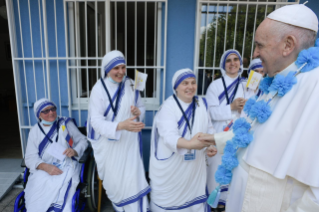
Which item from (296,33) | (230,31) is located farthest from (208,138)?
(230,31)

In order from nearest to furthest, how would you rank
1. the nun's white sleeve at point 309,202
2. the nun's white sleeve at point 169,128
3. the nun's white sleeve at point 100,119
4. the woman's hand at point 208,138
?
the nun's white sleeve at point 309,202, the woman's hand at point 208,138, the nun's white sleeve at point 169,128, the nun's white sleeve at point 100,119

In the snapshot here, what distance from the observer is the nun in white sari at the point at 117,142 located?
2334 mm

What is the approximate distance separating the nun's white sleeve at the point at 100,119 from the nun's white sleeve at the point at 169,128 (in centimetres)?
48

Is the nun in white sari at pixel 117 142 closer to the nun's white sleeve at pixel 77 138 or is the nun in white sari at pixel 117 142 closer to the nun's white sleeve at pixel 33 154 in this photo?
the nun's white sleeve at pixel 77 138

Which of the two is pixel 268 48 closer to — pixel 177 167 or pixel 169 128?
pixel 169 128

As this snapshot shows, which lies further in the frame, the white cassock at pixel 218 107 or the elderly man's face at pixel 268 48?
the white cassock at pixel 218 107

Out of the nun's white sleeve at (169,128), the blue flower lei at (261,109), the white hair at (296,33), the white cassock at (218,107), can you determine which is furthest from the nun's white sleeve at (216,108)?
the white hair at (296,33)

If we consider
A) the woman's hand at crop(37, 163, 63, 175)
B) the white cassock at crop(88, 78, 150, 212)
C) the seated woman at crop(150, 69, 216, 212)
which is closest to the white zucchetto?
the seated woman at crop(150, 69, 216, 212)

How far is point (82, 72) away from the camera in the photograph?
3670mm

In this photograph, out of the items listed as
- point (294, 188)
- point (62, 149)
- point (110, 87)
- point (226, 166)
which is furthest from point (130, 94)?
point (294, 188)

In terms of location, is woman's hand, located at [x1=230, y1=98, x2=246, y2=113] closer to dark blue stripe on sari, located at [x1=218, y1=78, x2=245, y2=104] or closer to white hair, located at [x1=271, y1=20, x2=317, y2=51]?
dark blue stripe on sari, located at [x1=218, y1=78, x2=245, y2=104]

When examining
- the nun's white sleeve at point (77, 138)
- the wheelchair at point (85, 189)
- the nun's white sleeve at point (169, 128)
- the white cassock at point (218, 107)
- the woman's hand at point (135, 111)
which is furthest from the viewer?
the nun's white sleeve at point (77, 138)

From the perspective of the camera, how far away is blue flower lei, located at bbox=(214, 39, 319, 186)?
0.99m

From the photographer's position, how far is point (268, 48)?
1.07 m
